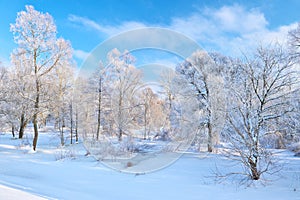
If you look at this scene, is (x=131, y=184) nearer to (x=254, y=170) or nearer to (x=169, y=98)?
(x=169, y=98)

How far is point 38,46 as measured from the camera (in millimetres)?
10633

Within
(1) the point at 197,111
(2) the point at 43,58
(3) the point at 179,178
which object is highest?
(2) the point at 43,58

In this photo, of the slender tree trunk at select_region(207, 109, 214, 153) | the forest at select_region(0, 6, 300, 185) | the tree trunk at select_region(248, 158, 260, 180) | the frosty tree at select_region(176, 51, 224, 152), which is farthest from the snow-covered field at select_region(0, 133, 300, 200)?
the frosty tree at select_region(176, 51, 224, 152)

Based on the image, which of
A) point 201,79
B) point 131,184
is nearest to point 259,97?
point 131,184

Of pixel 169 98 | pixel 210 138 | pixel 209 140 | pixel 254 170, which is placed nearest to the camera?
pixel 254 170

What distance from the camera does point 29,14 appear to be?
10.3 meters

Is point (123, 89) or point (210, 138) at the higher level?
point (123, 89)

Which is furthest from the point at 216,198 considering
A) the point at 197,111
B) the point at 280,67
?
the point at 197,111

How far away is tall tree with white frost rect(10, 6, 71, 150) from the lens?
10.3 m

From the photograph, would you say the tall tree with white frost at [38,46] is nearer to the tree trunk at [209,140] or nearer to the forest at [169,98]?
the forest at [169,98]

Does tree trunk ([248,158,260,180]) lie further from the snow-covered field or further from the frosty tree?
the frosty tree

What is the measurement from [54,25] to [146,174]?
9.39 meters

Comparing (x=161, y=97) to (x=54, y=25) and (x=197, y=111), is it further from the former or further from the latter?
(x=54, y=25)

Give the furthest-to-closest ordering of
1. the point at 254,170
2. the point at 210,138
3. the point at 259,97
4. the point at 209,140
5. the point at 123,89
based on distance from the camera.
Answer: the point at 209,140
the point at 210,138
the point at 123,89
the point at 259,97
the point at 254,170
